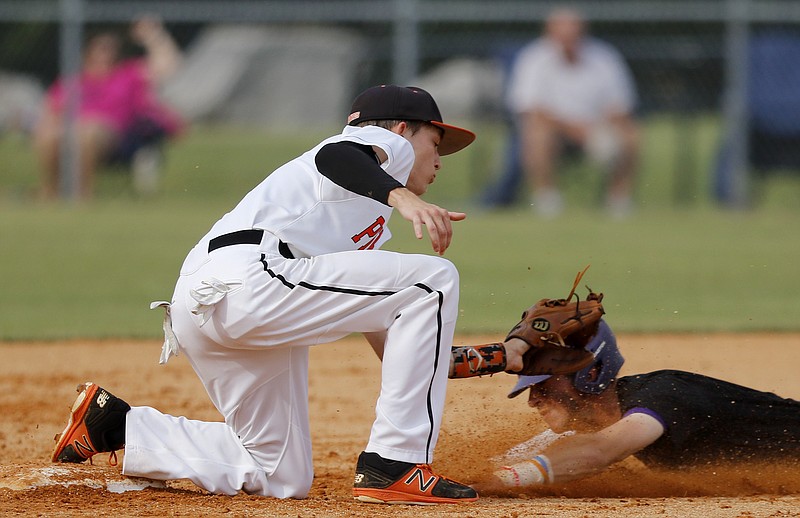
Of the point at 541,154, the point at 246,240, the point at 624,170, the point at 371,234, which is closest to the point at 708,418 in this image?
the point at 371,234

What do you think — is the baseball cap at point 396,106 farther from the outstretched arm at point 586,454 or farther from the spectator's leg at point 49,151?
the spectator's leg at point 49,151

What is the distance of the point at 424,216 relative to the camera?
141 inches

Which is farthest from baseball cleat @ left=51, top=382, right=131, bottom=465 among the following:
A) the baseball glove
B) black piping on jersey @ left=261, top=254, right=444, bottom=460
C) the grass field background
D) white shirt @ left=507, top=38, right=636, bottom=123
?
white shirt @ left=507, top=38, right=636, bottom=123

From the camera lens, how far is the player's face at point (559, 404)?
431cm

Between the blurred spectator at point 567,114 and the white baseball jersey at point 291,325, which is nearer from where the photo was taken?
the white baseball jersey at point 291,325

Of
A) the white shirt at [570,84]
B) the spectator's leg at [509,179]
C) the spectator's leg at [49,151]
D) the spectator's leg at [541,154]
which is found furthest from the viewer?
the spectator's leg at [49,151]

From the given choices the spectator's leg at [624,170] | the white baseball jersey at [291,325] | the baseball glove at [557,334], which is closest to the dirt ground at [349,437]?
the white baseball jersey at [291,325]

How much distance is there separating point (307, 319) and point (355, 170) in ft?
1.54

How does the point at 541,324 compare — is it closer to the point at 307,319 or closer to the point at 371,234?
the point at 371,234

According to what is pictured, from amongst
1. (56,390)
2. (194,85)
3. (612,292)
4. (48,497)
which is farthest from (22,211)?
(48,497)

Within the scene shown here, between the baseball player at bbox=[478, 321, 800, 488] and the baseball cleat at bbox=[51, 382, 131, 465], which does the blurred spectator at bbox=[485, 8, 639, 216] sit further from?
the baseball cleat at bbox=[51, 382, 131, 465]

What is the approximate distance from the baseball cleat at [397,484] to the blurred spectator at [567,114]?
39.2ft

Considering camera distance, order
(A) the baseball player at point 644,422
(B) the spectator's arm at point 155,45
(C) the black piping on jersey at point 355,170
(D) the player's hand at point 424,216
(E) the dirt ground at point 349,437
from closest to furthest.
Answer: (D) the player's hand at point 424,216 < (C) the black piping on jersey at point 355,170 < (E) the dirt ground at point 349,437 < (A) the baseball player at point 644,422 < (B) the spectator's arm at point 155,45

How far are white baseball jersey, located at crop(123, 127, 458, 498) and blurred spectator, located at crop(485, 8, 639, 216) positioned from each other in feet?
38.6
